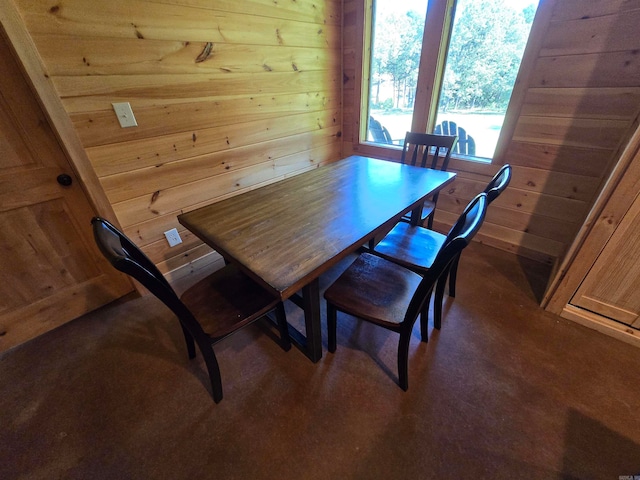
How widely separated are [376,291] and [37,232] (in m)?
1.85

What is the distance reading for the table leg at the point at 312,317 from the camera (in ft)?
3.59

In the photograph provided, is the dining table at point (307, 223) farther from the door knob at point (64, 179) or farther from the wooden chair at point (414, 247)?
the door knob at point (64, 179)

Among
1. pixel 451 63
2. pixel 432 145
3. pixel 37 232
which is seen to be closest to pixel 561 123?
pixel 432 145

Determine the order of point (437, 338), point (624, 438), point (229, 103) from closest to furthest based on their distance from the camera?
1. point (624, 438)
2. point (437, 338)
3. point (229, 103)

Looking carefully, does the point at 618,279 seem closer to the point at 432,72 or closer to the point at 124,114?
the point at 432,72

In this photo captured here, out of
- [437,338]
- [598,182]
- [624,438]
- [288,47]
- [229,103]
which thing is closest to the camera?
[624,438]

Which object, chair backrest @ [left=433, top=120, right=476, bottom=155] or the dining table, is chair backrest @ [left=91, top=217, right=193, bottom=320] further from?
chair backrest @ [left=433, top=120, right=476, bottom=155]

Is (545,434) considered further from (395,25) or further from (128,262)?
(395,25)

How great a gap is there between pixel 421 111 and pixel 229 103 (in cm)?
155

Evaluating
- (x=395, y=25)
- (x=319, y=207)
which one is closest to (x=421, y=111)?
(x=395, y=25)

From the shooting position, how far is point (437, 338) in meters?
1.48

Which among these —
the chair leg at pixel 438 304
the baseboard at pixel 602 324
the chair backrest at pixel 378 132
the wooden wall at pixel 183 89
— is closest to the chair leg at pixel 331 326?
the chair leg at pixel 438 304

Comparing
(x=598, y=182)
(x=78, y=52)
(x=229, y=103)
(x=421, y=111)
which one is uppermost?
(x=78, y=52)

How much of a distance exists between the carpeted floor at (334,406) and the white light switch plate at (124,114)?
119 cm
